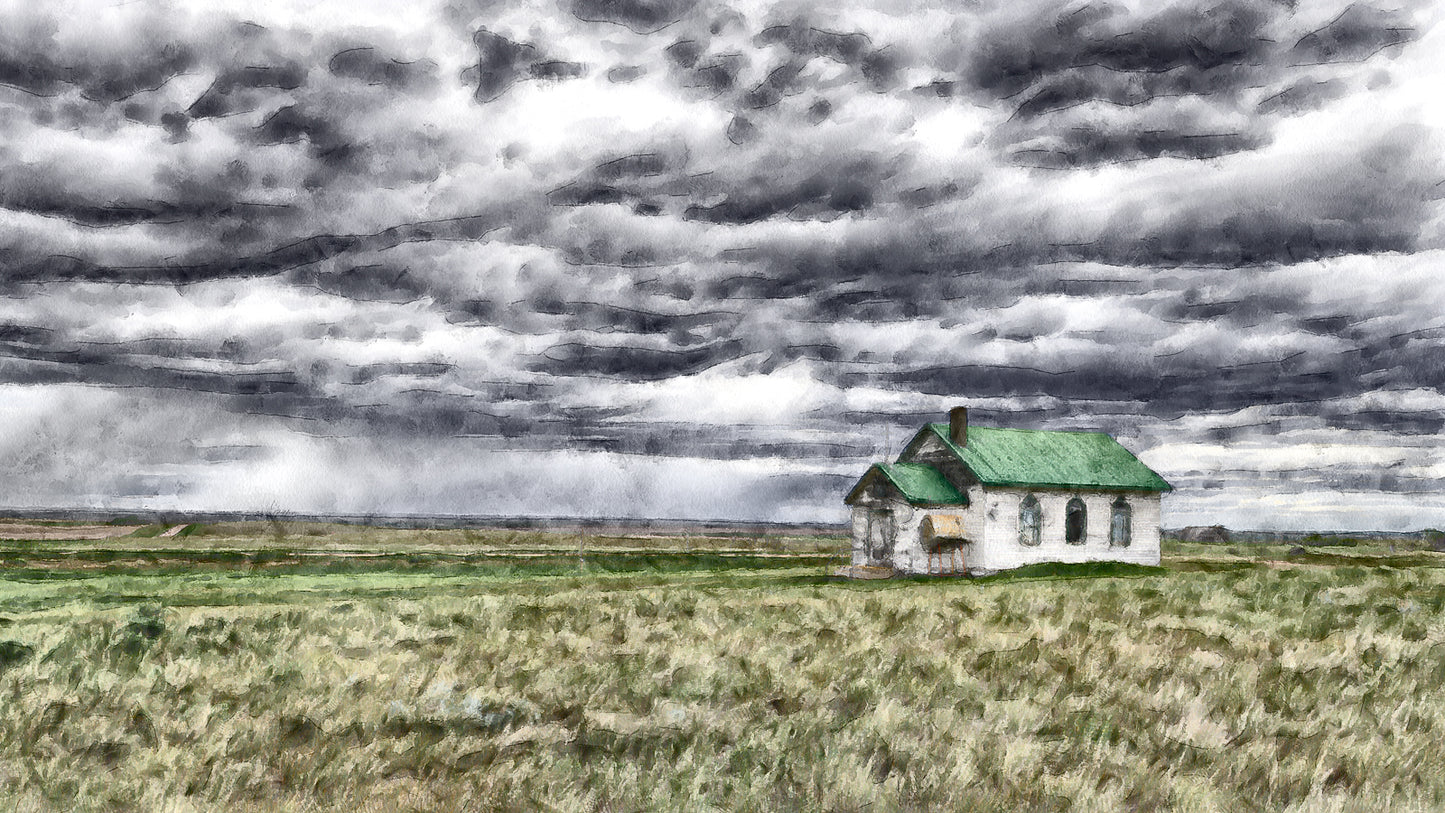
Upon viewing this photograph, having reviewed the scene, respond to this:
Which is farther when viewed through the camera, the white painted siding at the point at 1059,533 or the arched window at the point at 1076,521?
the arched window at the point at 1076,521

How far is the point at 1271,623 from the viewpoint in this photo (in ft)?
43.4

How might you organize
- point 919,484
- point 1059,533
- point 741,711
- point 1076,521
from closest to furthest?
point 741,711 < point 919,484 < point 1059,533 < point 1076,521

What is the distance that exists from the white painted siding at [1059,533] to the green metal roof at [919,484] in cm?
141

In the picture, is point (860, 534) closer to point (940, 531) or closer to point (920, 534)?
point (920, 534)

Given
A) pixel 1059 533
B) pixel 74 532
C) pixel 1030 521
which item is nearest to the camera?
A: pixel 1030 521

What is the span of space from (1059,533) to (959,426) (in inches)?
204

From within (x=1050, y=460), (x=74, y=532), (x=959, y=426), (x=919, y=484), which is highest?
(x=959, y=426)

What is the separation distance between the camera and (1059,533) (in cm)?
4331

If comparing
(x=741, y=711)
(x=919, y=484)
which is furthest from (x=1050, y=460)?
(x=741, y=711)

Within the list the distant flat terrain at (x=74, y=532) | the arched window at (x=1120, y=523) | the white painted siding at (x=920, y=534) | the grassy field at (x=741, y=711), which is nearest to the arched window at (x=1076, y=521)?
the arched window at (x=1120, y=523)

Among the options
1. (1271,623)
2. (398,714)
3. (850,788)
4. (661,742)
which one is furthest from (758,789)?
(1271,623)

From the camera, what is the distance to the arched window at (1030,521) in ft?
140

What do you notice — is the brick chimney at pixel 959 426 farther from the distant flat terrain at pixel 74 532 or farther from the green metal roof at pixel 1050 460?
the distant flat terrain at pixel 74 532

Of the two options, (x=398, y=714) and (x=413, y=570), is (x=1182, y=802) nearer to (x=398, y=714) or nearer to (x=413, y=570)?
(x=398, y=714)
